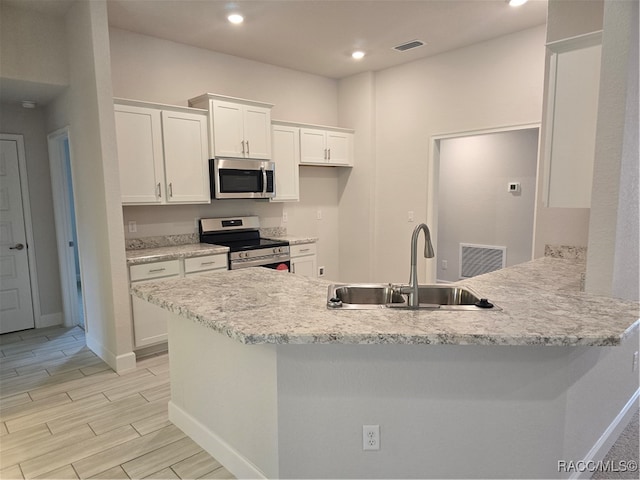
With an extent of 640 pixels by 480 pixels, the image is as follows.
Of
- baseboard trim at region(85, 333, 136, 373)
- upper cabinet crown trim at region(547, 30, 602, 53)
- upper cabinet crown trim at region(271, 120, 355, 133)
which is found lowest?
baseboard trim at region(85, 333, 136, 373)

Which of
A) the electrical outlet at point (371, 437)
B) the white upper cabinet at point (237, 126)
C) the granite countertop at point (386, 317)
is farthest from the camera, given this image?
the white upper cabinet at point (237, 126)

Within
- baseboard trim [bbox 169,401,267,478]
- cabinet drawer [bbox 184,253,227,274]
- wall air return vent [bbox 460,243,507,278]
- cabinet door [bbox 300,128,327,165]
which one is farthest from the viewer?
wall air return vent [bbox 460,243,507,278]

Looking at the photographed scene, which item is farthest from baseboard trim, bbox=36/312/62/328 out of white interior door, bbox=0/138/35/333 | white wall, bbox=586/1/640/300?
white wall, bbox=586/1/640/300

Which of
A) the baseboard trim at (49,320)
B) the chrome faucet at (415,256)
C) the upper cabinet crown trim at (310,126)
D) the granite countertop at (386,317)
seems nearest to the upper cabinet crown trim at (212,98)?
the upper cabinet crown trim at (310,126)

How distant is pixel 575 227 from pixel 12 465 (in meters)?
3.99

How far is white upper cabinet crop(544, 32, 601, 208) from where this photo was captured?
2.18 meters

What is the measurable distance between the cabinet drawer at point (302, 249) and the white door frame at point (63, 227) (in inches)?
95.2

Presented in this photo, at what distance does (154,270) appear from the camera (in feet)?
11.6

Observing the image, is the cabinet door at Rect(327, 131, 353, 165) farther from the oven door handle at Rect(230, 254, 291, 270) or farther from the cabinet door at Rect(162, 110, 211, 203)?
the cabinet door at Rect(162, 110, 211, 203)

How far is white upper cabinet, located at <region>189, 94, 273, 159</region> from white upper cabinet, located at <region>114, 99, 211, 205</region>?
12 cm

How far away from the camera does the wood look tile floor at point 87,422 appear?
86.0 inches

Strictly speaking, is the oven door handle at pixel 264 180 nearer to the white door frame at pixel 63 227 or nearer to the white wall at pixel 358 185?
the white wall at pixel 358 185

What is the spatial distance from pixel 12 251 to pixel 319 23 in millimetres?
3900

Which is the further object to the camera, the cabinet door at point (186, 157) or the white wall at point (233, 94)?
the white wall at point (233, 94)
